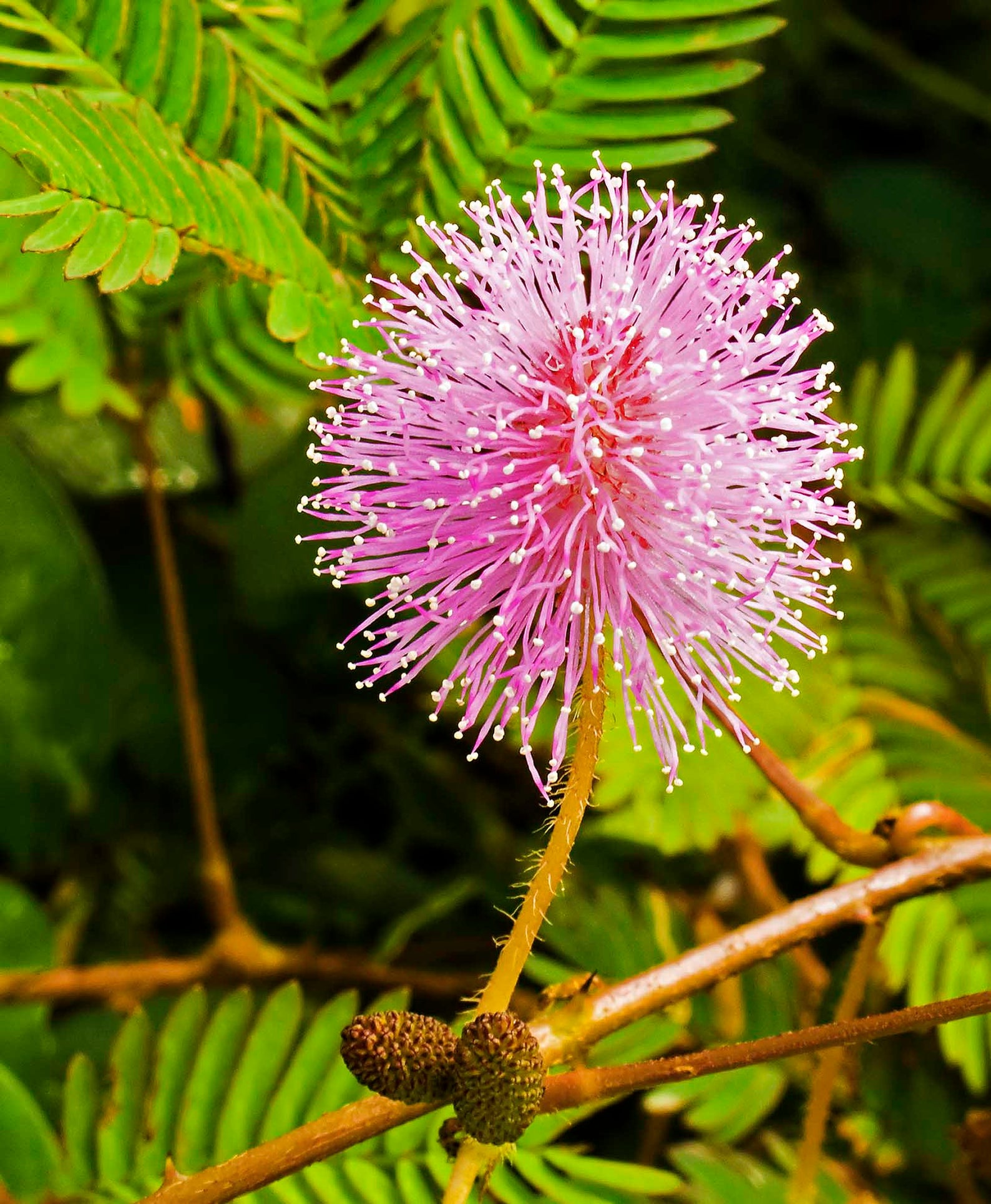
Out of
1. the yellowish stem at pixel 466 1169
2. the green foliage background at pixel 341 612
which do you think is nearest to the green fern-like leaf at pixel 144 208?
the green foliage background at pixel 341 612

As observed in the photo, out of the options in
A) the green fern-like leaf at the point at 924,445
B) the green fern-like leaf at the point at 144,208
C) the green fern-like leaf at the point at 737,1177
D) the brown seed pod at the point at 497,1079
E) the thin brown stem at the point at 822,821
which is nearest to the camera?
the brown seed pod at the point at 497,1079

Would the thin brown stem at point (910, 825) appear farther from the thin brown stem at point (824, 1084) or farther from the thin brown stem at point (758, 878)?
the thin brown stem at point (758, 878)

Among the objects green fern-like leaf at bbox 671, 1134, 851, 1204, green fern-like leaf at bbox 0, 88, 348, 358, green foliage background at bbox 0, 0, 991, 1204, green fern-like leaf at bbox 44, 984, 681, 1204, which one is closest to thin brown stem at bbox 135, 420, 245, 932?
green foliage background at bbox 0, 0, 991, 1204

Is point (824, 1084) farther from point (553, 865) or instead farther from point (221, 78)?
point (221, 78)

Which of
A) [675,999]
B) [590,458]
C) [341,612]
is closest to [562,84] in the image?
[590,458]

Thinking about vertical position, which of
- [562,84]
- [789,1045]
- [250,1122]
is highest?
[562,84]

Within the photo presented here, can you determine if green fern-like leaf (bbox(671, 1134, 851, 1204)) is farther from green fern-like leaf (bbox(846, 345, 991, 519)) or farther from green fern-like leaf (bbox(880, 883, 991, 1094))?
green fern-like leaf (bbox(846, 345, 991, 519))
